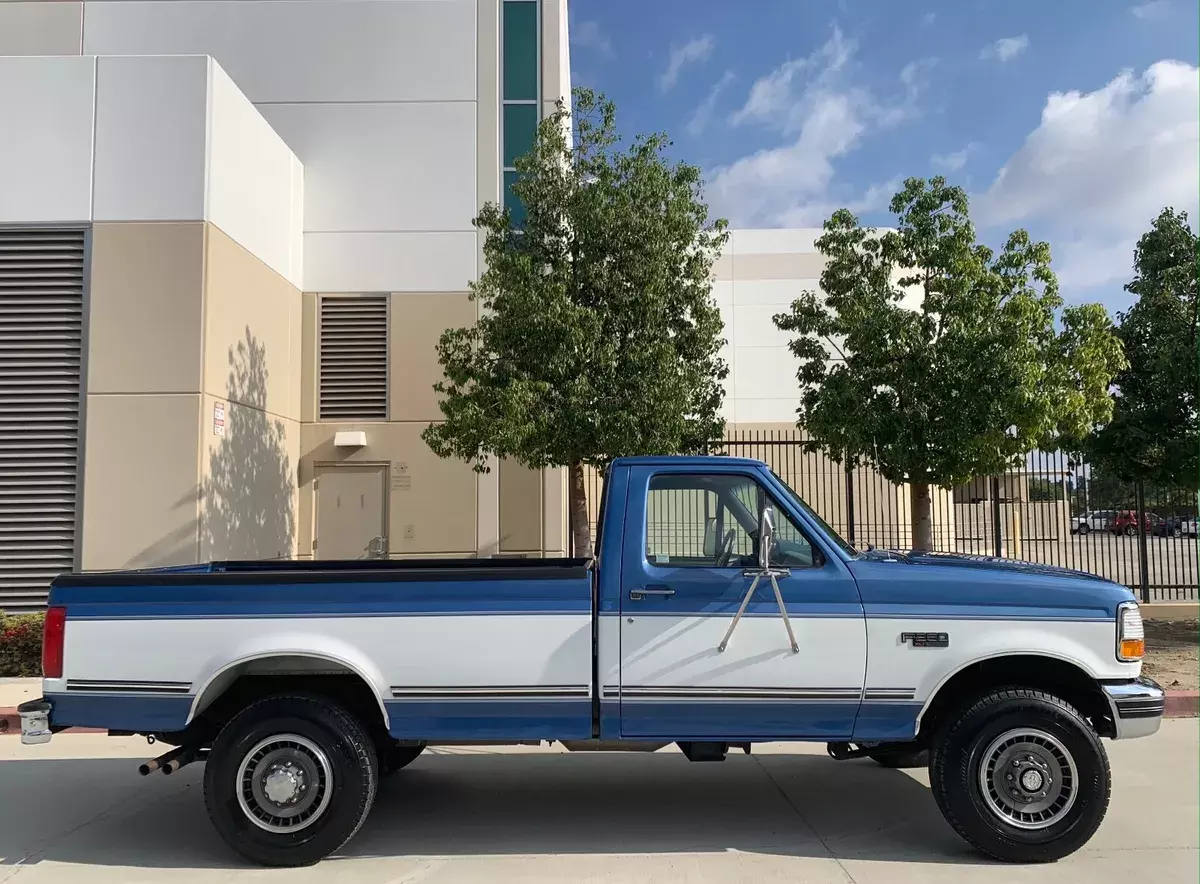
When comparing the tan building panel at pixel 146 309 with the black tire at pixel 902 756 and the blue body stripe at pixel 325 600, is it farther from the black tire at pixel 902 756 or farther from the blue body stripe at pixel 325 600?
the black tire at pixel 902 756

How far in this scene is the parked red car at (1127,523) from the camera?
50.9 feet

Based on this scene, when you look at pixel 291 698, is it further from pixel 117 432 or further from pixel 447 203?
pixel 447 203

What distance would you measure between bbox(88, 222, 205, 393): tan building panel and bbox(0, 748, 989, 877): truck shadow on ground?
4968 mm

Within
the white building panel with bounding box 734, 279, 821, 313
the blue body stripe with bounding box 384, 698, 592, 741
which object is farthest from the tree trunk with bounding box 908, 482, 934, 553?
the white building panel with bounding box 734, 279, 821, 313

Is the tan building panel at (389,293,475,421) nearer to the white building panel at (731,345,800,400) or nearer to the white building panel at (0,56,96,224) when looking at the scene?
the white building panel at (0,56,96,224)

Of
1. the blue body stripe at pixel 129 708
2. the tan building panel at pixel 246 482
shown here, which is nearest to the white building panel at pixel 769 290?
the tan building panel at pixel 246 482

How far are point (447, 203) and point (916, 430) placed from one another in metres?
8.01

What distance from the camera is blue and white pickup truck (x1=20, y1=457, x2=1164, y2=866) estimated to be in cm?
521

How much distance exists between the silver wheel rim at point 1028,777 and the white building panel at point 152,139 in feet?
34.5

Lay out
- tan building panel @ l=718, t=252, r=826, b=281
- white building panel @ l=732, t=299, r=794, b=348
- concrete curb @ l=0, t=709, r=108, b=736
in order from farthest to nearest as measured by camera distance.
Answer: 1. tan building panel @ l=718, t=252, r=826, b=281
2. white building panel @ l=732, t=299, r=794, b=348
3. concrete curb @ l=0, t=709, r=108, b=736

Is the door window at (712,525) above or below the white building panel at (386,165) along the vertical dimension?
below

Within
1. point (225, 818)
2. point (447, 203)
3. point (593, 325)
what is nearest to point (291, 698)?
point (225, 818)

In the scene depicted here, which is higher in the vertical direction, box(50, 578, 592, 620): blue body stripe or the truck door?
box(50, 578, 592, 620): blue body stripe

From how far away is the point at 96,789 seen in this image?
7098mm
